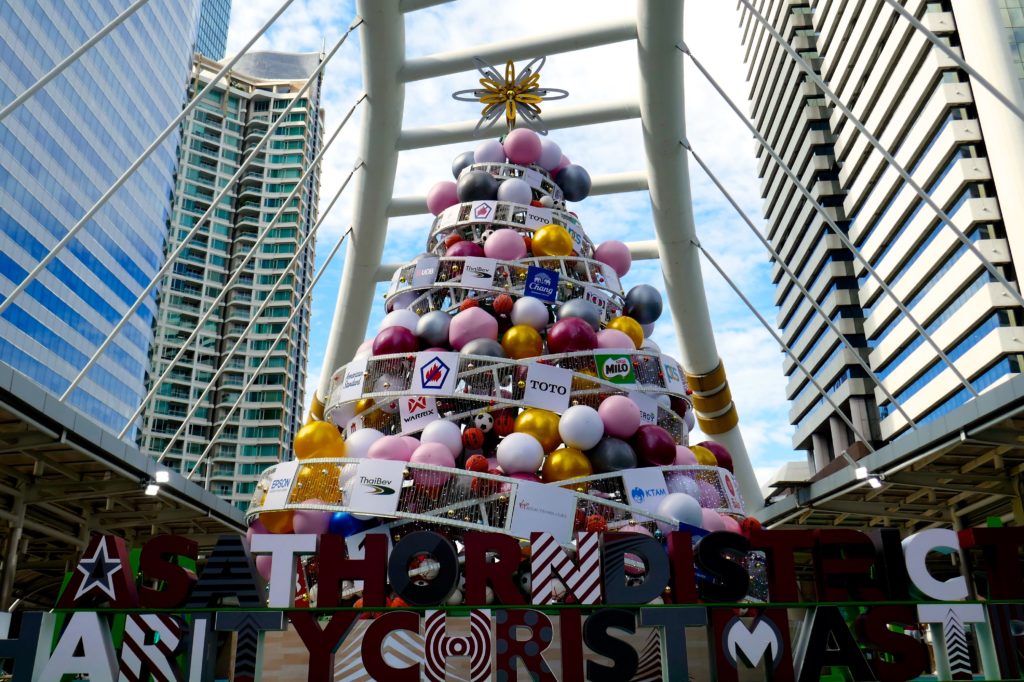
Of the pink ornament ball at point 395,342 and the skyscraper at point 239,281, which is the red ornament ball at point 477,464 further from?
the skyscraper at point 239,281

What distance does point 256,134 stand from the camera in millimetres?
97688

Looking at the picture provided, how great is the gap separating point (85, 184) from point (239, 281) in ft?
108

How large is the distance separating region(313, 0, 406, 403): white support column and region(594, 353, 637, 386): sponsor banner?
21.5ft

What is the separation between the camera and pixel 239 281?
90.2 meters

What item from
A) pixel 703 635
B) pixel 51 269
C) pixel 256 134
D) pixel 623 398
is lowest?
pixel 703 635

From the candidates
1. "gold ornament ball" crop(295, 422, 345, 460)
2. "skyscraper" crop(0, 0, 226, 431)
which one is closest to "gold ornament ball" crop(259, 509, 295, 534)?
"gold ornament ball" crop(295, 422, 345, 460)

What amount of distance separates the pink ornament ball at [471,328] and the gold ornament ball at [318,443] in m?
1.85

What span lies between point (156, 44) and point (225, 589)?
7020 cm

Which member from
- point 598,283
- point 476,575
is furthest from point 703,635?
point 598,283

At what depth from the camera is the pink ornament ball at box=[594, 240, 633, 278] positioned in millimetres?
12680

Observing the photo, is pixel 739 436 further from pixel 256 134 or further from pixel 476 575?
pixel 256 134

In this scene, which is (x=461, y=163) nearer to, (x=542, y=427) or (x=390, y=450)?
(x=542, y=427)

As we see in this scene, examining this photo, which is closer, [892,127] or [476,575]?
[476,575]

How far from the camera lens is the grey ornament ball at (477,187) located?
12.3 m
